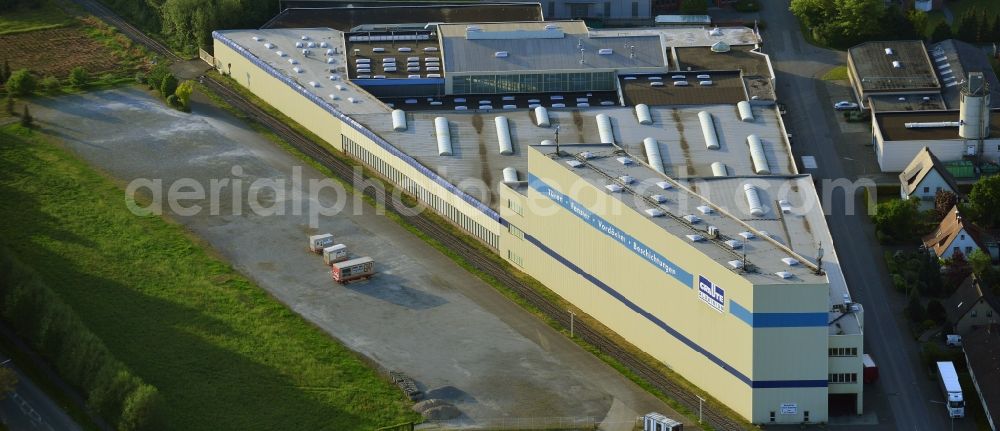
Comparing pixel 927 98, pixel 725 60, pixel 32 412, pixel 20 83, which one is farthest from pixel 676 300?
pixel 20 83

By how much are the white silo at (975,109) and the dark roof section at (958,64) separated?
31.1 ft

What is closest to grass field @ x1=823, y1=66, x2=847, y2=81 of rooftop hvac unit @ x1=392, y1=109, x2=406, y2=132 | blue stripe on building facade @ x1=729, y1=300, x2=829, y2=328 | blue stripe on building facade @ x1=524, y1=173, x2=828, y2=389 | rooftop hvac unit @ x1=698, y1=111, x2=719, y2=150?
rooftop hvac unit @ x1=698, y1=111, x2=719, y2=150

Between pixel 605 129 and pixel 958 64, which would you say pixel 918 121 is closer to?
pixel 958 64

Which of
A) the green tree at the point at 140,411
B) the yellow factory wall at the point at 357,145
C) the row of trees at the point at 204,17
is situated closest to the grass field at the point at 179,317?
the green tree at the point at 140,411

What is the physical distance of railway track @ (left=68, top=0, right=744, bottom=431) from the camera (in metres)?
127

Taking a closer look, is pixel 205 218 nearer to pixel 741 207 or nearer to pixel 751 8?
pixel 741 207

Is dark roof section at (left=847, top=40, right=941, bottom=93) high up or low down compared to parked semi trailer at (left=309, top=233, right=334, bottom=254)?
up

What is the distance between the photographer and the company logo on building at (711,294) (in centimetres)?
12200

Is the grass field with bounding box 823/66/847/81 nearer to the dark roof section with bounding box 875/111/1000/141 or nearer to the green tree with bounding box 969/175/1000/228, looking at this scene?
the dark roof section with bounding box 875/111/1000/141

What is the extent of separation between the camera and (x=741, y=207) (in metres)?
143

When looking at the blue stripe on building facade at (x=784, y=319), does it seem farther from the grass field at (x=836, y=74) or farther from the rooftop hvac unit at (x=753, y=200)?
the grass field at (x=836, y=74)

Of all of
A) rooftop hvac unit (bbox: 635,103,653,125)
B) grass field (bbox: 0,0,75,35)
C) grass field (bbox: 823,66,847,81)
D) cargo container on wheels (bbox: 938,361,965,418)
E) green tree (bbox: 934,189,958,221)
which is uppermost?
grass field (bbox: 0,0,75,35)

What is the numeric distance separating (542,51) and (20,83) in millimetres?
50154

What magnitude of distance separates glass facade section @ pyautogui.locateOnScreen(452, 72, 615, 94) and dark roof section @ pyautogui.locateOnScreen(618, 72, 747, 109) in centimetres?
290
